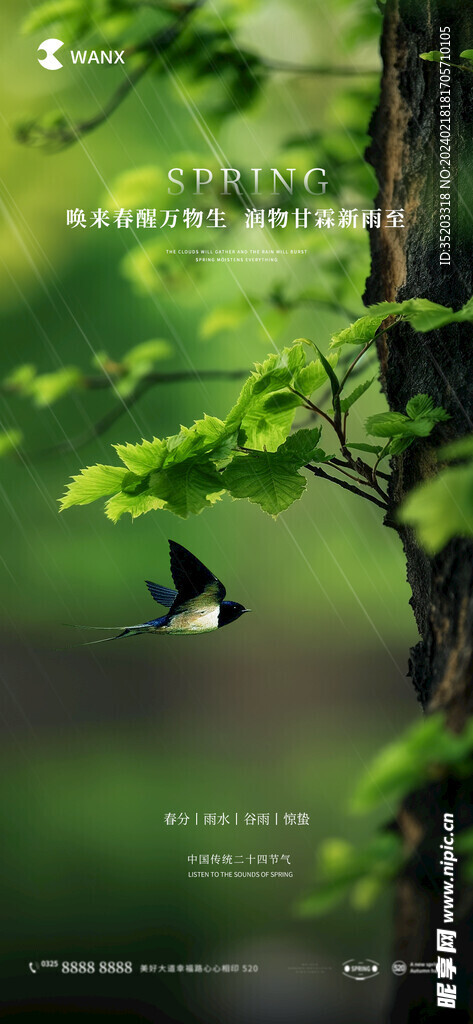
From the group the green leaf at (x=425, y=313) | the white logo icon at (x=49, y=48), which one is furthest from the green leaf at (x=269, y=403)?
the white logo icon at (x=49, y=48)

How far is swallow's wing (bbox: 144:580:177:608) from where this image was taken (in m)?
1.12

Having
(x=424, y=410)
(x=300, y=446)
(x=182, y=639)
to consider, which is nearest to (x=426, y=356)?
(x=424, y=410)

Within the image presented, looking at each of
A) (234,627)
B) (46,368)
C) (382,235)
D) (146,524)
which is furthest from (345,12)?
(234,627)

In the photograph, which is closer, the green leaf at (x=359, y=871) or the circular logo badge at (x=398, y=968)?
the green leaf at (x=359, y=871)

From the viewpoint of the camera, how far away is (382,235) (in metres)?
1.06

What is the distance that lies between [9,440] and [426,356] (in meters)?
0.67

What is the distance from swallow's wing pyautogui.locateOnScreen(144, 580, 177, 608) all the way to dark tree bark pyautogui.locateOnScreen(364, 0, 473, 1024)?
13.5 inches

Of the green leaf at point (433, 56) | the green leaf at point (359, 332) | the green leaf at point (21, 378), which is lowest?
the green leaf at point (359, 332)

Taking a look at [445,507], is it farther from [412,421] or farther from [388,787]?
[412,421]

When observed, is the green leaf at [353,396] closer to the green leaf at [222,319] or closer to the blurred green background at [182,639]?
the blurred green background at [182,639]

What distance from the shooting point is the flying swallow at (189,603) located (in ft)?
3.49

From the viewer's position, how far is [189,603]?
1105mm

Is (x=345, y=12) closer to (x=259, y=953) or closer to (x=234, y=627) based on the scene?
(x=234, y=627)

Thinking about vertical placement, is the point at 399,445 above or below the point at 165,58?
below
